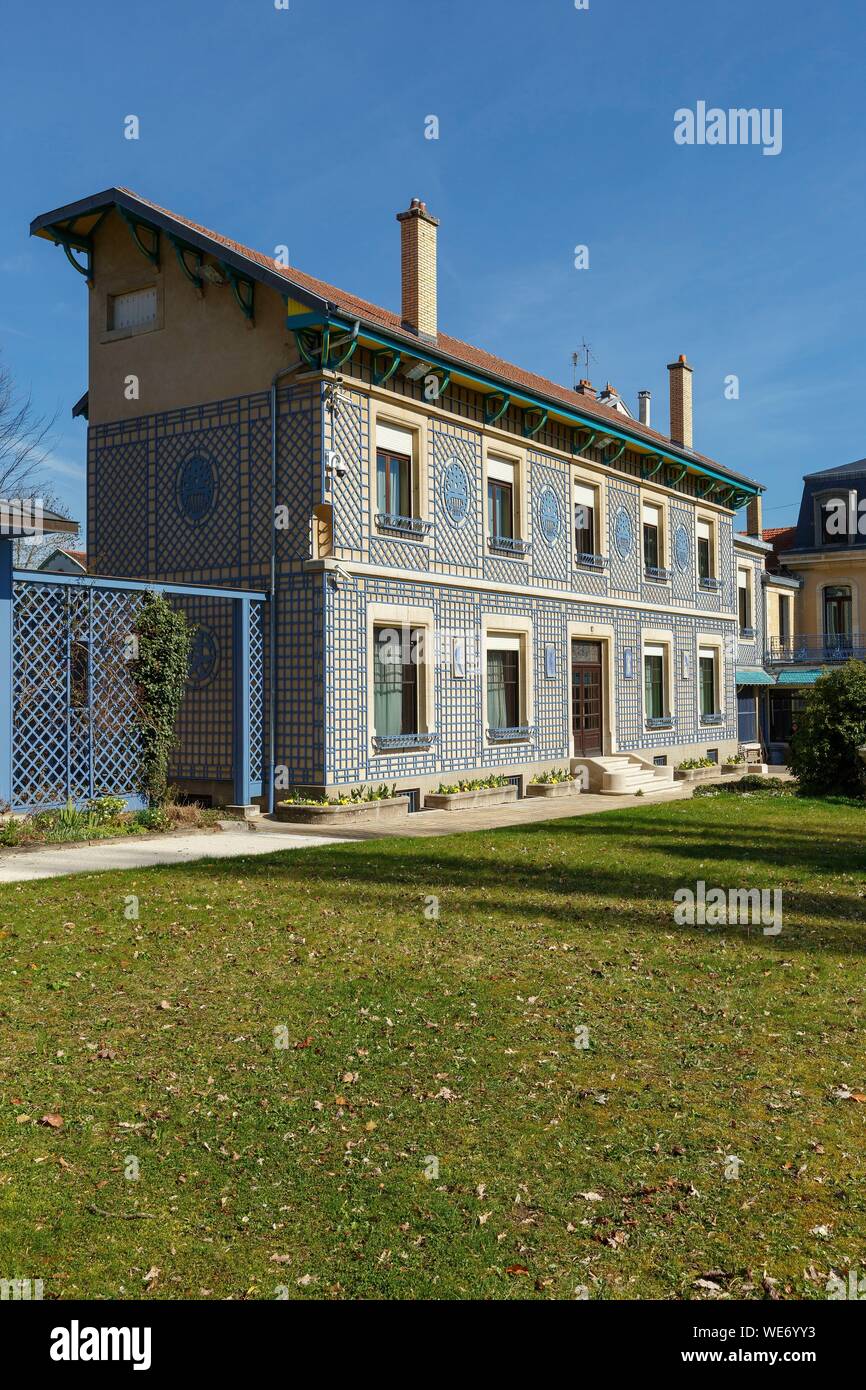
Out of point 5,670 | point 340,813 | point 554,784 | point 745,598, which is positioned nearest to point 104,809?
point 5,670

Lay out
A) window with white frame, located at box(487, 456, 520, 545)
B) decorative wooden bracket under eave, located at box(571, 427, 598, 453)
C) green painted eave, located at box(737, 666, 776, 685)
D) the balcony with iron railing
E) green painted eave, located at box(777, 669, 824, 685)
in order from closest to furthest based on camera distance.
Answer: window with white frame, located at box(487, 456, 520, 545), decorative wooden bracket under eave, located at box(571, 427, 598, 453), green painted eave, located at box(737, 666, 776, 685), green painted eave, located at box(777, 669, 824, 685), the balcony with iron railing

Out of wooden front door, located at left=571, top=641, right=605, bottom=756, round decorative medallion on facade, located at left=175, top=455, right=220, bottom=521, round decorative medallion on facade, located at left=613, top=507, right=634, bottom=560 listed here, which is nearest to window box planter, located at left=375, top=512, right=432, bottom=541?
round decorative medallion on facade, located at left=175, top=455, right=220, bottom=521

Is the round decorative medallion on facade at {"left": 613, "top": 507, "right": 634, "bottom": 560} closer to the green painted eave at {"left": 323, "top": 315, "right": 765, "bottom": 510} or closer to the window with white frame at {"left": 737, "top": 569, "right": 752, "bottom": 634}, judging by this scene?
the green painted eave at {"left": 323, "top": 315, "right": 765, "bottom": 510}

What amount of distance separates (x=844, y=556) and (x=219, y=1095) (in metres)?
39.3

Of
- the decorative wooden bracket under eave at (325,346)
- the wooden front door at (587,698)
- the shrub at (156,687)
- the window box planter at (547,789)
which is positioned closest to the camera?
the shrub at (156,687)

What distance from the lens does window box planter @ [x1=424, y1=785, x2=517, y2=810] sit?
680 inches

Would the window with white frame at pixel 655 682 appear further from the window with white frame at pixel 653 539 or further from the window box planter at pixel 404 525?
the window box planter at pixel 404 525

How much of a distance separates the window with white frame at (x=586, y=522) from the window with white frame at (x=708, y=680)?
22.2ft

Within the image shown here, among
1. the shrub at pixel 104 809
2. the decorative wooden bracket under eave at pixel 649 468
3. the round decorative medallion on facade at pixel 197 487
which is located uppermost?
the decorative wooden bracket under eave at pixel 649 468

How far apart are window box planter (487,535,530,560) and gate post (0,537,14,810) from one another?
31.3 feet

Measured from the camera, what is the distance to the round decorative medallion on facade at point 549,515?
21.0 m

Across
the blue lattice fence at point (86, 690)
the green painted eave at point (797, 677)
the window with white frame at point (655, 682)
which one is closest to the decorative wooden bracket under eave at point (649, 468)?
the window with white frame at point (655, 682)

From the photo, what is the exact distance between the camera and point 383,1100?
4.64m
